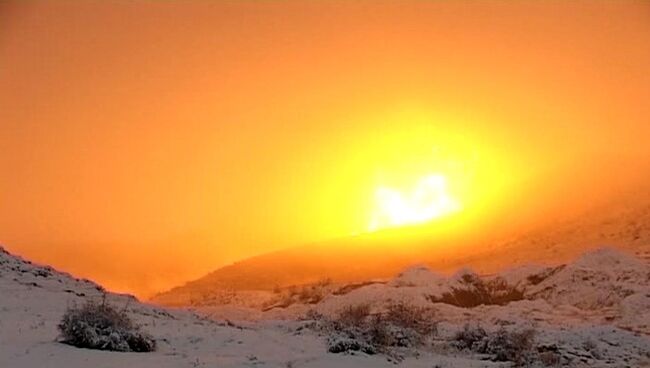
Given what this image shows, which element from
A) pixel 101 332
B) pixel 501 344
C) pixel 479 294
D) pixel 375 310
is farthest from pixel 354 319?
pixel 479 294

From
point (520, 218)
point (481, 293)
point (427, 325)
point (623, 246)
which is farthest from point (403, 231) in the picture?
→ point (427, 325)

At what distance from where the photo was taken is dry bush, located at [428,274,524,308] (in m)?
41.5

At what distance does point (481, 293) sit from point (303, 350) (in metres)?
22.0

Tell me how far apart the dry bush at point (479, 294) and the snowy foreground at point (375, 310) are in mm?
62

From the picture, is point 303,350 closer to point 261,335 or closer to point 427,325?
point 261,335

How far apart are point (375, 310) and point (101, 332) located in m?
18.5

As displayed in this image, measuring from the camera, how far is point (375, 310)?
37250 mm

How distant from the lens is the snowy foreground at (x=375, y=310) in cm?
2056

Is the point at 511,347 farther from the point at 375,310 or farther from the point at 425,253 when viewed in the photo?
the point at 425,253

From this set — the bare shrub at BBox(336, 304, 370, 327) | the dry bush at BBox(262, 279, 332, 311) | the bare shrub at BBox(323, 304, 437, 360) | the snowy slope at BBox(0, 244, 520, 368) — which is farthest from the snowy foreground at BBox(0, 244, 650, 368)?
the bare shrub at BBox(336, 304, 370, 327)

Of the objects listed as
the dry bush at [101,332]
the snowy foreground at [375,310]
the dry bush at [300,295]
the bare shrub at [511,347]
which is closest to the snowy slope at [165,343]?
the snowy foreground at [375,310]

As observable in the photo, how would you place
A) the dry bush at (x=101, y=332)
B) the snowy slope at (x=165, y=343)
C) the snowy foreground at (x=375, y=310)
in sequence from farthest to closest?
the snowy foreground at (x=375, y=310) < the dry bush at (x=101, y=332) < the snowy slope at (x=165, y=343)

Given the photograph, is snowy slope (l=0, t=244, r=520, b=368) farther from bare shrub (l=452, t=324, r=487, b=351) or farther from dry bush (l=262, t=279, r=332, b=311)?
dry bush (l=262, t=279, r=332, b=311)

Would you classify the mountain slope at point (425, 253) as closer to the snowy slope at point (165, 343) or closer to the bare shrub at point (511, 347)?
→ the snowy slope at point (165, 343)
